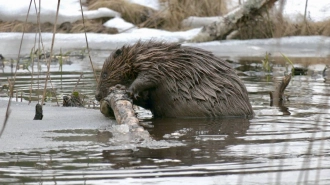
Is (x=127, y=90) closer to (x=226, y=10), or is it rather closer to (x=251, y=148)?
(x=251, y=148)

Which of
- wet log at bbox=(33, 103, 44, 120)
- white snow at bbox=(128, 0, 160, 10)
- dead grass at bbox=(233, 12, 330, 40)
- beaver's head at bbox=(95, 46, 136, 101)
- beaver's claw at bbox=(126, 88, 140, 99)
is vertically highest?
white snow at bbox=(128, 0, 160, 10)

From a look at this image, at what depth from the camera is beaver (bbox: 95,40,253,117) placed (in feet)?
19.5

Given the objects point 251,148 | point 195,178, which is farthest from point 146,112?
point 195,178

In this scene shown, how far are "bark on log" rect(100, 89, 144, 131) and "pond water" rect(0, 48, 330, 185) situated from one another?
9 cm

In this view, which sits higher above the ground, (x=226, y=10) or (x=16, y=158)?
(x=226, y=10)

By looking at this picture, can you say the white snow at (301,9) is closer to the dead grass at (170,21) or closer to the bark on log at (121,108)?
the dead grass at (170,21)

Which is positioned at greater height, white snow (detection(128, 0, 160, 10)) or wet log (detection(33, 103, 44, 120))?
white snow (detection(128, 0, 160, 10))

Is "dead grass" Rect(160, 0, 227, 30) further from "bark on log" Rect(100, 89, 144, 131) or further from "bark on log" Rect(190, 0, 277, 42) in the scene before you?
"bark on log" Rect(100, 89, 144, 131)

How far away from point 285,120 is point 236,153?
4.78ft

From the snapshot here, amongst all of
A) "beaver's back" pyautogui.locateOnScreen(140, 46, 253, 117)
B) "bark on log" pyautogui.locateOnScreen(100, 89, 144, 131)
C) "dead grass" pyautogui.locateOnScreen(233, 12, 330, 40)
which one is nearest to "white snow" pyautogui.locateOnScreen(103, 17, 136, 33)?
"dead grass" pyautogui.locateOnScreen(233, 12, 330, 40)

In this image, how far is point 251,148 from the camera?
14.9 ft

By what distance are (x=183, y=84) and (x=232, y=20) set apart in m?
6.79

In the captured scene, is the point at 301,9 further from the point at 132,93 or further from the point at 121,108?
the point at 121,108

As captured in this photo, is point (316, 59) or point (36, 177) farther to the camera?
point (316, 59)
